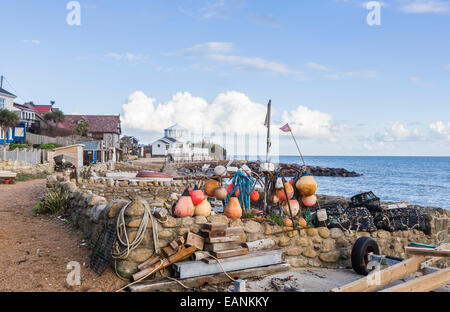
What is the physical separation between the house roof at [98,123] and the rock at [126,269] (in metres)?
60.8

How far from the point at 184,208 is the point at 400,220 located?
593 centimetres

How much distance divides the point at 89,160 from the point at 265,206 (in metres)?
34.7

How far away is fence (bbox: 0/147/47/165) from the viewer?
93.4 feet

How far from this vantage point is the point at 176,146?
269 feet

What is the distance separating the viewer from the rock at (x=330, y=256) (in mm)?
7941

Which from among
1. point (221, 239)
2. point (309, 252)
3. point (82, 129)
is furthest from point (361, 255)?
point (82, 129)

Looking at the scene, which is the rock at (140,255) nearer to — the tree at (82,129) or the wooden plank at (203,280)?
the wooden plank at (203,280)

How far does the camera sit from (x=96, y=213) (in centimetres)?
754

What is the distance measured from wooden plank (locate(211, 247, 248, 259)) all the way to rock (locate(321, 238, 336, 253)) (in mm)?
2457

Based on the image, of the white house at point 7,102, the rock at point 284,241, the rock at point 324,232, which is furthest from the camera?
the white house at point 7,102

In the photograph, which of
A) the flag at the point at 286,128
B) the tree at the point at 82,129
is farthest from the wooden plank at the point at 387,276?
the tree at the point at 82,129

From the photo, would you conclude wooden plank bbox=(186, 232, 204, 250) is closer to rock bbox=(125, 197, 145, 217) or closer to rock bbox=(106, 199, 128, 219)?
rock bbox=(125, 197, 145, 217)

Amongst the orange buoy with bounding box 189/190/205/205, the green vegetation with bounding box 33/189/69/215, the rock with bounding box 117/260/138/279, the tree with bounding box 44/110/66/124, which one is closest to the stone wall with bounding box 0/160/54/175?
the green vegetation with bounding box 33/189/69/215
